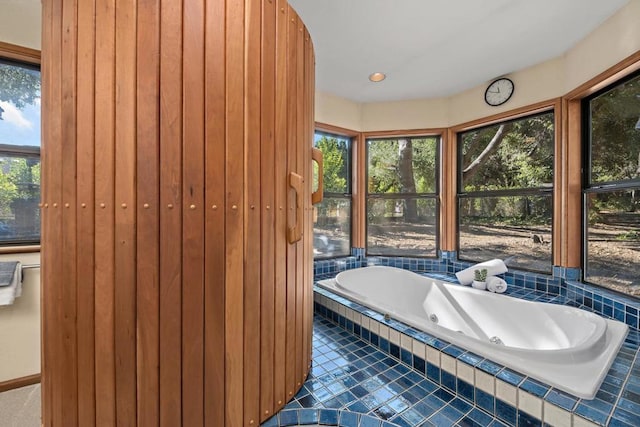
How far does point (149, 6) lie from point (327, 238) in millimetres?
2573

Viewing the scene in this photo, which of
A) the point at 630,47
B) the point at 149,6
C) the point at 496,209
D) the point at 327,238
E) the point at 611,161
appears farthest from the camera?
the point at 327,238

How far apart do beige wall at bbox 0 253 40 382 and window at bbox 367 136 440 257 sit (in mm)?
2885

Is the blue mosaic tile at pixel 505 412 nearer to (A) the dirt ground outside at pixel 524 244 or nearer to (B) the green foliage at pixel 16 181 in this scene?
(A) the dirt ground outside at pixel 524 244

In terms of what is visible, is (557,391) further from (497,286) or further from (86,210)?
(86,210)

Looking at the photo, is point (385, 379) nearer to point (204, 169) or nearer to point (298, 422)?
point (298, 422)

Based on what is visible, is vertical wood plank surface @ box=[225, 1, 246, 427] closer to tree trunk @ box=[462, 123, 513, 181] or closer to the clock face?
the clock face

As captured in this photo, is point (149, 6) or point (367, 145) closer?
point (149, 6)

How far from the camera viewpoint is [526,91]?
2439mm

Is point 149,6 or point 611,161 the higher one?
point 149,6

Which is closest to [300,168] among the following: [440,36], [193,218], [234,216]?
[234,216]

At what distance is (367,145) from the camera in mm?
3279

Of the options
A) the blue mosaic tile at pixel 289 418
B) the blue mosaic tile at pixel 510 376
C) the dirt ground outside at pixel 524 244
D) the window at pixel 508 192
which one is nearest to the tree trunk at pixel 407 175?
the dirt ground outside at pixel 524 244

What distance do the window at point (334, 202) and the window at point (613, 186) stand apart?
2102mm

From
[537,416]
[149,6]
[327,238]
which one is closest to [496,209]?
[327,238]
